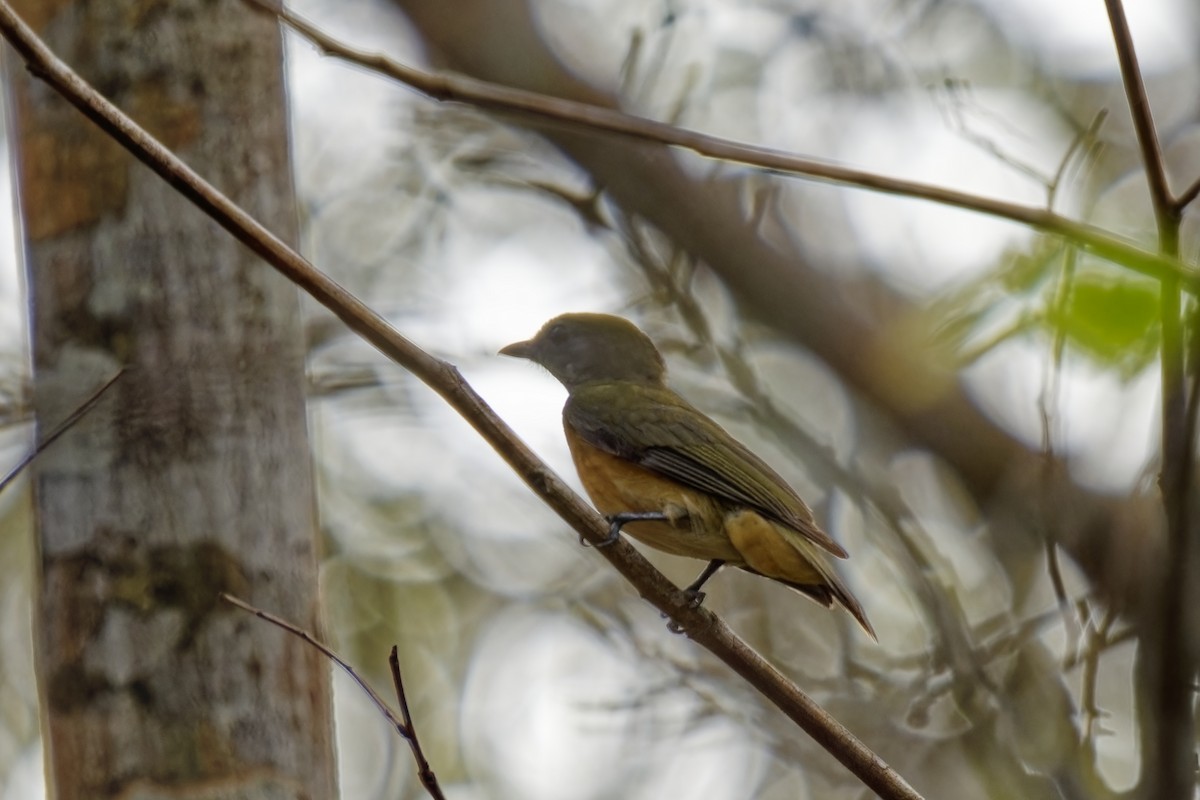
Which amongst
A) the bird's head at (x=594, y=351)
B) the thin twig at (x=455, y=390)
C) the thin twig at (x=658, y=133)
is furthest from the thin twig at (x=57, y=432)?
the bird's head at (x=594, y=351)

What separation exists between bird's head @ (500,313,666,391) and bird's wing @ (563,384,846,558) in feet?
1.10

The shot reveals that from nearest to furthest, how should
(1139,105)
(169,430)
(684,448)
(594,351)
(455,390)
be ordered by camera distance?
(1139,105)
(455,390)
(169,430)
(684,448)
(594,351)

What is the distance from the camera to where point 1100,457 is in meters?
3.56

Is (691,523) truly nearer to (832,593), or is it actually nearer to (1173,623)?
(832,593)

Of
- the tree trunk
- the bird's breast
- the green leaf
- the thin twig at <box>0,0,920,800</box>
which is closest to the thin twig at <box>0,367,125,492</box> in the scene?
the tree trunk

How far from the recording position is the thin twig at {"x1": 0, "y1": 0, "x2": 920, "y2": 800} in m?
1.84

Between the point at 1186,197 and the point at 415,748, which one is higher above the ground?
the point at 1186,197

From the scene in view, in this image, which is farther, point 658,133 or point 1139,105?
point 658,133

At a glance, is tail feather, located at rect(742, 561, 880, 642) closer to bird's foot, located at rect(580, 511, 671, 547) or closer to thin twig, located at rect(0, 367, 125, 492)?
bird's foot, located at rect(580, 511, 671, 547)

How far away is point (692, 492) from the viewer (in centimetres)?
376

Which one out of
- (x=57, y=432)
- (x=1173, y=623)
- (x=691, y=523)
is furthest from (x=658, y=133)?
(x=691, y=523)

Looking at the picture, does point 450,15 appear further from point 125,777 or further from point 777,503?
point 125,777

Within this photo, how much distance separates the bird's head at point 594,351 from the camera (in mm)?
4684

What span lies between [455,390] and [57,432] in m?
0.86
